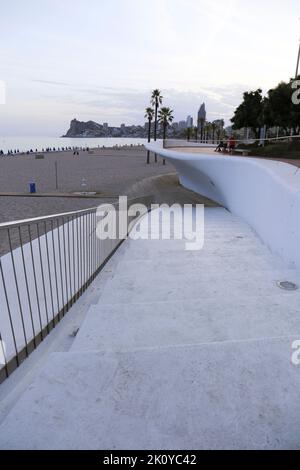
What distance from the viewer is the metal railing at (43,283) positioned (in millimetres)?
2740

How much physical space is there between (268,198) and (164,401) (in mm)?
5720

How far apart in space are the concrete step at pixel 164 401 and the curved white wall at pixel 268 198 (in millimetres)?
3205

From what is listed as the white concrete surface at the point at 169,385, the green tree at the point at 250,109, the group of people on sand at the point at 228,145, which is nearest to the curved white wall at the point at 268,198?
the white concrete surface at the point at 169,385

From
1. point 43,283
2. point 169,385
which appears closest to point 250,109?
point 43,283

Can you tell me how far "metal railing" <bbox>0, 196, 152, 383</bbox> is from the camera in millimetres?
2740

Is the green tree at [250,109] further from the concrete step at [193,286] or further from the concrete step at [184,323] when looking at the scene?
the concrete step at [184,323]

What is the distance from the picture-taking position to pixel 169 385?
191 cm

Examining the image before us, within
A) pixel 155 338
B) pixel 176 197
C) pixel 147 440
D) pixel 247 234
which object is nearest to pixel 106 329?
pixel 155 338

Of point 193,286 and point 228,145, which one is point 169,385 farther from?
point 228,145

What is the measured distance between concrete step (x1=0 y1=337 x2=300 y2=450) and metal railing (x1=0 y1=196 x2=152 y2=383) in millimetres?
838

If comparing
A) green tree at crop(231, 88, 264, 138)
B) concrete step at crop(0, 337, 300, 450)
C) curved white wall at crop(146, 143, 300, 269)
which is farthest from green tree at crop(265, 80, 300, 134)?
concrete step at crop(0, 337, 300, 450)
